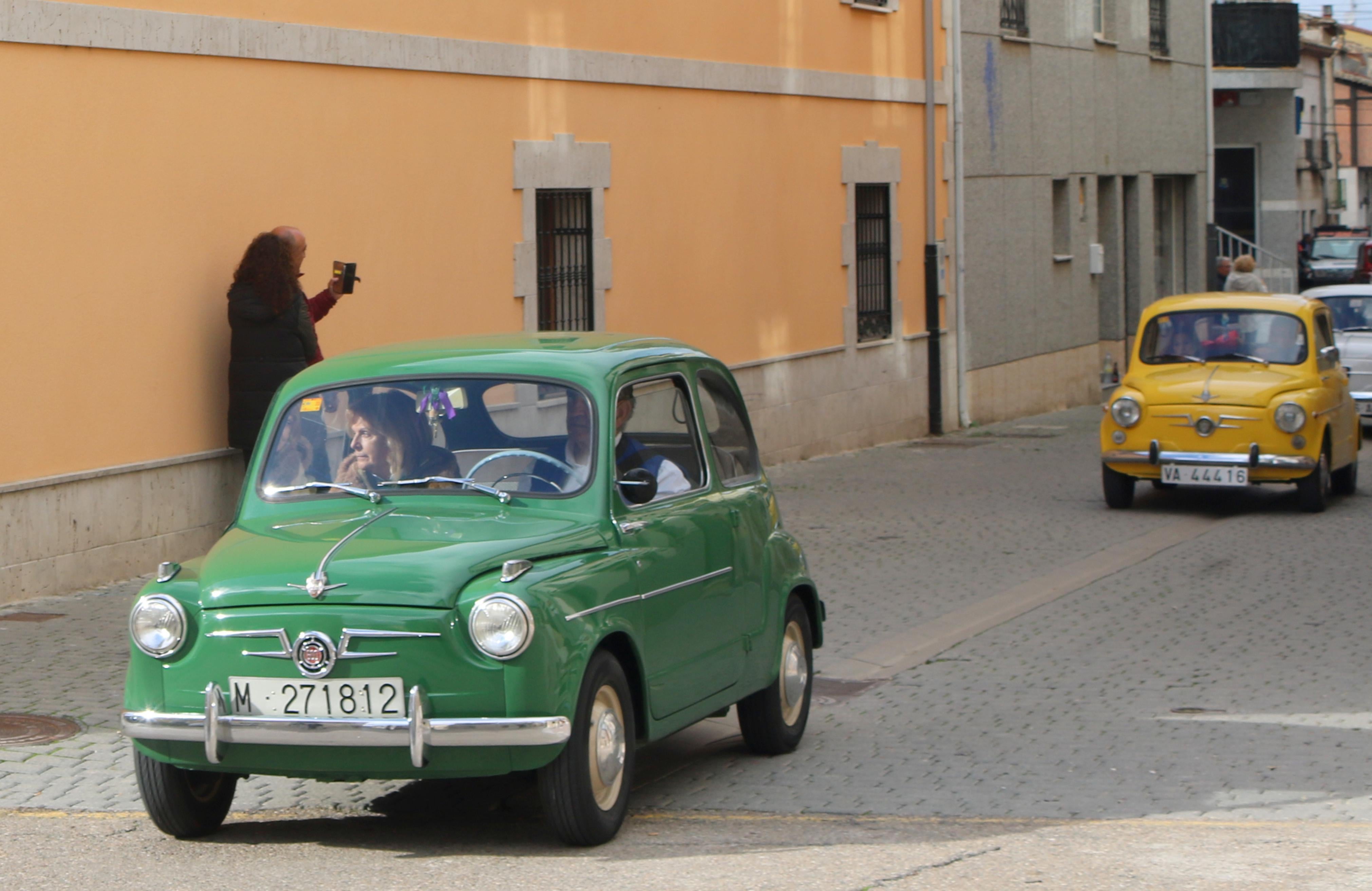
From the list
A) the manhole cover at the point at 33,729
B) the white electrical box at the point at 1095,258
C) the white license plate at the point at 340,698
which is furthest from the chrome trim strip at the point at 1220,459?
the white electrical box at the point at 1095,258

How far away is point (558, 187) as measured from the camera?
15.8m

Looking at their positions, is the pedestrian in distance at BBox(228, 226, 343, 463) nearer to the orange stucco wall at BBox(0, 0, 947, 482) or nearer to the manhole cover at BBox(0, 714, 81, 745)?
the orange stucco wall at BBox(0, 0, 947, 482)

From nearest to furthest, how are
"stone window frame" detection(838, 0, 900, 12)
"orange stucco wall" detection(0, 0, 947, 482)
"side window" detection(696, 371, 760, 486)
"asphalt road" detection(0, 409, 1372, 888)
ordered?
"asphalt road" detection(0, 409, 1372, 888) → "side window" detection(696, 371, 760, 486) → "orange stucco wall" detection(0, 0, 947, 482) → "stone window frame" detection(838, 0, 900, 12)

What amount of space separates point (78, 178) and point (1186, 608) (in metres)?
6.63

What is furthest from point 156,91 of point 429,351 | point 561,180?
point 429,351

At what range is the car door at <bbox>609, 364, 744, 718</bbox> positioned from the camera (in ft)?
21.0

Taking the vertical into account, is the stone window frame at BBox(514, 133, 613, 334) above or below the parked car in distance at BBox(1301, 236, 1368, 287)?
below

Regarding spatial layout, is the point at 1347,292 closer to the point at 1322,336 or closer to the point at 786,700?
the point at 1322,336

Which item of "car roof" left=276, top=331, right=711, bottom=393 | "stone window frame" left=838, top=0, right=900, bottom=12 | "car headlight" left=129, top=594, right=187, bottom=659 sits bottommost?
"car headlight" left=129, top=594, right=187, bottom=659

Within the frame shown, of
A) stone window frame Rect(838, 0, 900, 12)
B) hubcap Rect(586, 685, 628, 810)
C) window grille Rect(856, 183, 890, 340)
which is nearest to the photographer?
hubcap Rect(586, 685, 628, 810)

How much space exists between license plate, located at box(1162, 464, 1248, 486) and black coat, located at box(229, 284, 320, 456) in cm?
672

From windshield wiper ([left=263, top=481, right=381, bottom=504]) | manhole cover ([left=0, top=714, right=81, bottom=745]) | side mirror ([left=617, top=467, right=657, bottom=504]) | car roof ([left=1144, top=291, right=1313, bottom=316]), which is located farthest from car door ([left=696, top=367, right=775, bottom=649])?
car roof ([left=1144, top=291, right=1313, bottom=316])

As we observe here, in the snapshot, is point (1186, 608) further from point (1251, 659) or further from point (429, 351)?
point (429, 351)

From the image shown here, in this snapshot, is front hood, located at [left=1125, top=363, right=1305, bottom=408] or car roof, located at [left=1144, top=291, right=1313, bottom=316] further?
car roof, located at [left=1144, top=291, right=1313, bottom=316]
